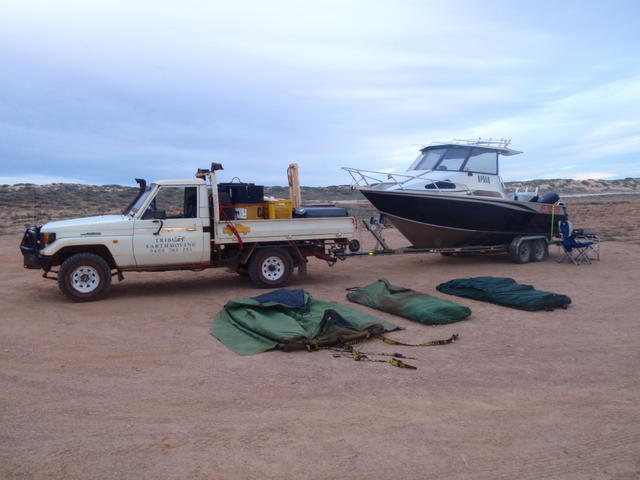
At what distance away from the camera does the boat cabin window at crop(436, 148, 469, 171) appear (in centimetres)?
1473

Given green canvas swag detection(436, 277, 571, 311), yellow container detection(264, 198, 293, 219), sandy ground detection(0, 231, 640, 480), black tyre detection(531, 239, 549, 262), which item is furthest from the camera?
black tyre detection(531, 239, 549, 262)

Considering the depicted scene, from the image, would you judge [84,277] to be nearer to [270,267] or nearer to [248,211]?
[248,211]

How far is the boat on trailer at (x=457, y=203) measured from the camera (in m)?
13.7

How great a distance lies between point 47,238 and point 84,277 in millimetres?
878

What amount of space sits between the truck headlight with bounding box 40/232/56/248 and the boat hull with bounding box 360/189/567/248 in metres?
7.28

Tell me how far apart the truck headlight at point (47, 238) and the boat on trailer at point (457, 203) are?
278 inches

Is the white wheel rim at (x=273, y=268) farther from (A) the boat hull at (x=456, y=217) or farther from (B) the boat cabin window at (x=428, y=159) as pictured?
(B) the boat cabin window at (x=428, y=159)

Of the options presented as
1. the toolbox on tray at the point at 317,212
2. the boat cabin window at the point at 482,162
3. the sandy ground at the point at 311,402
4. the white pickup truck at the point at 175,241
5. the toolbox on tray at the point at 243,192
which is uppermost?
the boat cabin window at the point at 482,162

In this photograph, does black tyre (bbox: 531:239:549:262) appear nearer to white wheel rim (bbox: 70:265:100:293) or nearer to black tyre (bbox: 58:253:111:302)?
black tyre (bbox: 58:253:111:302)

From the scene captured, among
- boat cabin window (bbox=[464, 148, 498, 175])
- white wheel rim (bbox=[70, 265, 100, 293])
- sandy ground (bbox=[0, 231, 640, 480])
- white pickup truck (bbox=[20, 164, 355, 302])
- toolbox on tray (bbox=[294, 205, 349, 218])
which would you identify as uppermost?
boat cabin window (bbox=[464, 148, 498, 175])

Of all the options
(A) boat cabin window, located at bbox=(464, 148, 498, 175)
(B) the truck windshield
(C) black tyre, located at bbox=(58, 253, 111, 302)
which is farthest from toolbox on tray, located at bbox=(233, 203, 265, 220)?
(A) boat cabin window, located at bbox=(464, 148, 498, 175)

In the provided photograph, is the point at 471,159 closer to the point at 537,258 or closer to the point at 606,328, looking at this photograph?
the point at 537,258

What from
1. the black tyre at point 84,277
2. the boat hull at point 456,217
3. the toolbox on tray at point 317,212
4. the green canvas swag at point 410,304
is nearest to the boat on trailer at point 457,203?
the boat hull at point 456,217

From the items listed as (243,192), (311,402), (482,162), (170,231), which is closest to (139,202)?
(170,231)
